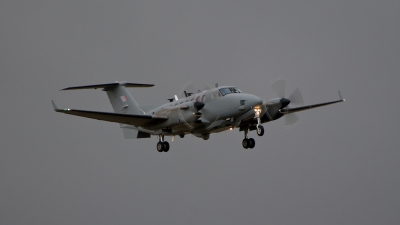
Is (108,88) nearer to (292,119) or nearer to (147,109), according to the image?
(147,109)

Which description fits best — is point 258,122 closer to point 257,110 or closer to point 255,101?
point 257,110

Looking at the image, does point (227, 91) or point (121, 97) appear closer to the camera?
point (227, 91)

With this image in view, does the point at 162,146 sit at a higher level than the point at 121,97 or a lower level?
lower

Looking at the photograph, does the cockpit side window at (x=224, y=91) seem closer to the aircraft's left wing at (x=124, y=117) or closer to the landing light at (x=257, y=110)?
the landing light at (x=257, y=110)

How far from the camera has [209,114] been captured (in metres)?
45.8

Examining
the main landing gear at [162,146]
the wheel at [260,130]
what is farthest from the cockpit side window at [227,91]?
the main landing gear at [162,146]

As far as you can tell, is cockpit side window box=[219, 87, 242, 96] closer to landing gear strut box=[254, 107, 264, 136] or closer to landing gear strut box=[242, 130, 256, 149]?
landing gear strut box=[254, 107, 264, 136]

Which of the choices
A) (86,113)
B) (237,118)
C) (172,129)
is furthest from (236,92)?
(86,113)

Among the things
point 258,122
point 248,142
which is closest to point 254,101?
point 258,122

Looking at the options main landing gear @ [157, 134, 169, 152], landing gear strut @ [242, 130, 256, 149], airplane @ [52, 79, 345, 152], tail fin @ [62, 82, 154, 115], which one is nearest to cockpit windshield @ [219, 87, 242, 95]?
airplane @ [52, 79, 345, 152]

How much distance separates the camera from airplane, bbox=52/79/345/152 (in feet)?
147

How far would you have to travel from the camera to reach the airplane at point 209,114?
44875 millimetres

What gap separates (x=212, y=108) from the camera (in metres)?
45.7

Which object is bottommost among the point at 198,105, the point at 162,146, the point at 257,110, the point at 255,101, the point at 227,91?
the point at 162,146
